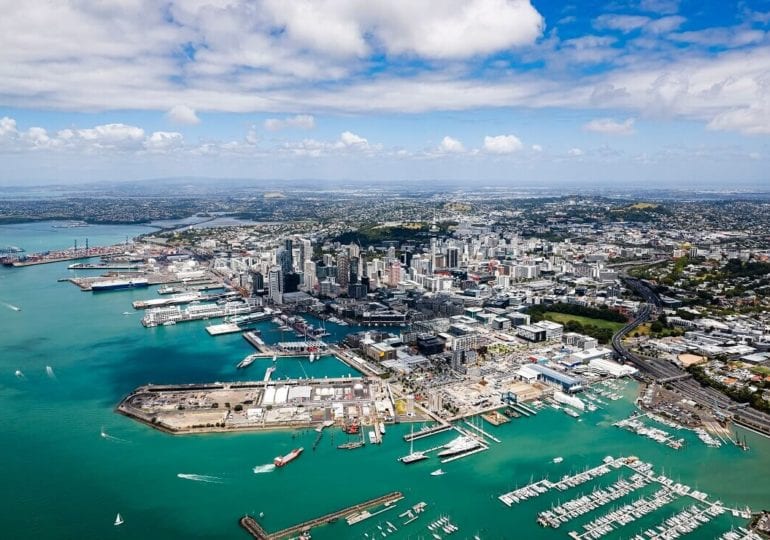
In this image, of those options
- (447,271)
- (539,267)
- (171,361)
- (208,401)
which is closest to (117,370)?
(171,361)

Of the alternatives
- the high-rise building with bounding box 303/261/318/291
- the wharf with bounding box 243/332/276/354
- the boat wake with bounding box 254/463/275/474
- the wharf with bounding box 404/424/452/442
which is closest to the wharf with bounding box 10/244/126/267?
the high-rise building with bounding box 303/261/318/291

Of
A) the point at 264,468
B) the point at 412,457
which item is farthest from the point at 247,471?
the point at 412,457

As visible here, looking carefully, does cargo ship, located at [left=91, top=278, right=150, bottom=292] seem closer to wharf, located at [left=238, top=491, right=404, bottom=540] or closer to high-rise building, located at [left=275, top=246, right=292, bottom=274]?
high-rise building, located at [left=275, top=246, right=292, bottom=274]

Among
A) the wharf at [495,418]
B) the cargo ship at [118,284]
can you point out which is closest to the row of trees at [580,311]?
the wharf at [495,418]

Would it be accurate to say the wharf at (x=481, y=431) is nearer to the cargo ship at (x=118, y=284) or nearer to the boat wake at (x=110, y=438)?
the boat wake at (x=110, y=438)

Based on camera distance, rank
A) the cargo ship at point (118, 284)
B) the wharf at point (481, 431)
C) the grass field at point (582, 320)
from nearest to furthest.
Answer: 1. the wharf at point (481, 431)
2. the grass field at point (582, 320)
3. the cargo ship at point (118, 284)
